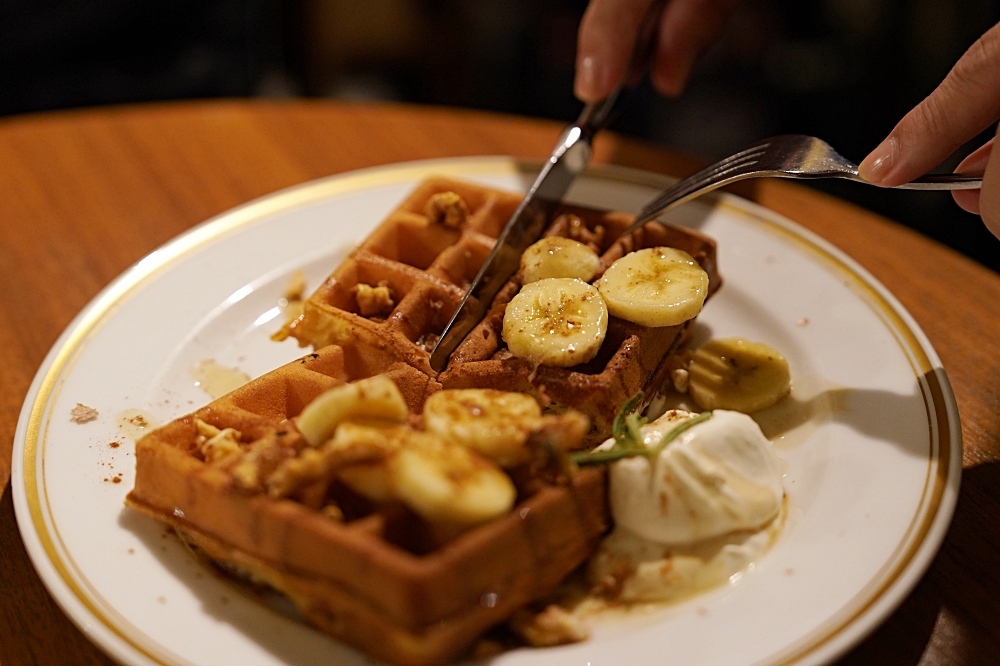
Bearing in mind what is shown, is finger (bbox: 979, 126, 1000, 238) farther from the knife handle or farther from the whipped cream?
the knife handle

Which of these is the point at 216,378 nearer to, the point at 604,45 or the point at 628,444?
the point at 628,444

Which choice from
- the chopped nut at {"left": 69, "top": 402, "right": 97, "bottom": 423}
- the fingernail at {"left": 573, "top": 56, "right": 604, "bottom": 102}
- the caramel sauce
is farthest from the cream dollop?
the fingernail at {"left": 573, "top": 56, "right": 604, "bottom": 102}

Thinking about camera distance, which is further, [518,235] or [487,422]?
[518,235]

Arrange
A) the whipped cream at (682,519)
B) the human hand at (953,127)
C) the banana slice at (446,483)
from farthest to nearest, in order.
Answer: the human hand at (953,127), the whipped cream at (682,519), the banana slice at (446,483)

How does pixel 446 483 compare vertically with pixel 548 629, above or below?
above

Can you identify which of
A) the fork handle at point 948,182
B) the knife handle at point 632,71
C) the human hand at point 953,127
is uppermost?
the human hand at point 953,127

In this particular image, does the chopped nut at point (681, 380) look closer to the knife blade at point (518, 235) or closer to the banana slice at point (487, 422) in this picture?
the knife blade at point (518, 235)

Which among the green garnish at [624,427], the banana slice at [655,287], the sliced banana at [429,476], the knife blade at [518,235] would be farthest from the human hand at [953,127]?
the sliced banana at [429,476]

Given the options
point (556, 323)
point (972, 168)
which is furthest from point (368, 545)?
point (972, 168)
